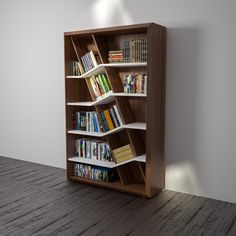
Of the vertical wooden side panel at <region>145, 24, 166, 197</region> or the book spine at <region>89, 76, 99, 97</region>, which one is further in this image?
the book spine at <region>89, 76, 99, 97</region>

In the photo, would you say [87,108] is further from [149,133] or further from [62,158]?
[149,133]

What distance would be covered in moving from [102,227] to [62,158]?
192 cm

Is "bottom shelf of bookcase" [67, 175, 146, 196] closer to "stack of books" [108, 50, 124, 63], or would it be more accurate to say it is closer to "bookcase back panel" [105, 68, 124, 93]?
"bookcase back panel" [105, 68, 124, 93]

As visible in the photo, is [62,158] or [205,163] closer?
[205,163]

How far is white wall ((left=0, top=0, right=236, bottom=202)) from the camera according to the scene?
10.2ft

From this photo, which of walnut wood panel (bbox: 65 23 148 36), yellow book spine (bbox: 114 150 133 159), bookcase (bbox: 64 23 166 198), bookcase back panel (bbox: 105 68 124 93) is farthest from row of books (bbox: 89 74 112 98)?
yellow book spine (bbox: 114 150 133 159)

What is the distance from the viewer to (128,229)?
265 centimetres

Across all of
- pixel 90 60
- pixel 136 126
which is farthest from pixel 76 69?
pixel 136 126

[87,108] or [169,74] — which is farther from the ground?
[169,74]

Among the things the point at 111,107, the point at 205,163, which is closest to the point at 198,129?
the point at 205,163

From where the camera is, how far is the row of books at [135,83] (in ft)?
10.7

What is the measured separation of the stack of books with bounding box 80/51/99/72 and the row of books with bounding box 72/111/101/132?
0.55m

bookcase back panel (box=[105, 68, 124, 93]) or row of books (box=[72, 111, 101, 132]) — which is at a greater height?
bookcase back panel (box=[105, 68, 124, 93])

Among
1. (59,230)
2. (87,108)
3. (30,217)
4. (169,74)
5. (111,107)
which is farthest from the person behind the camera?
(87,108)
